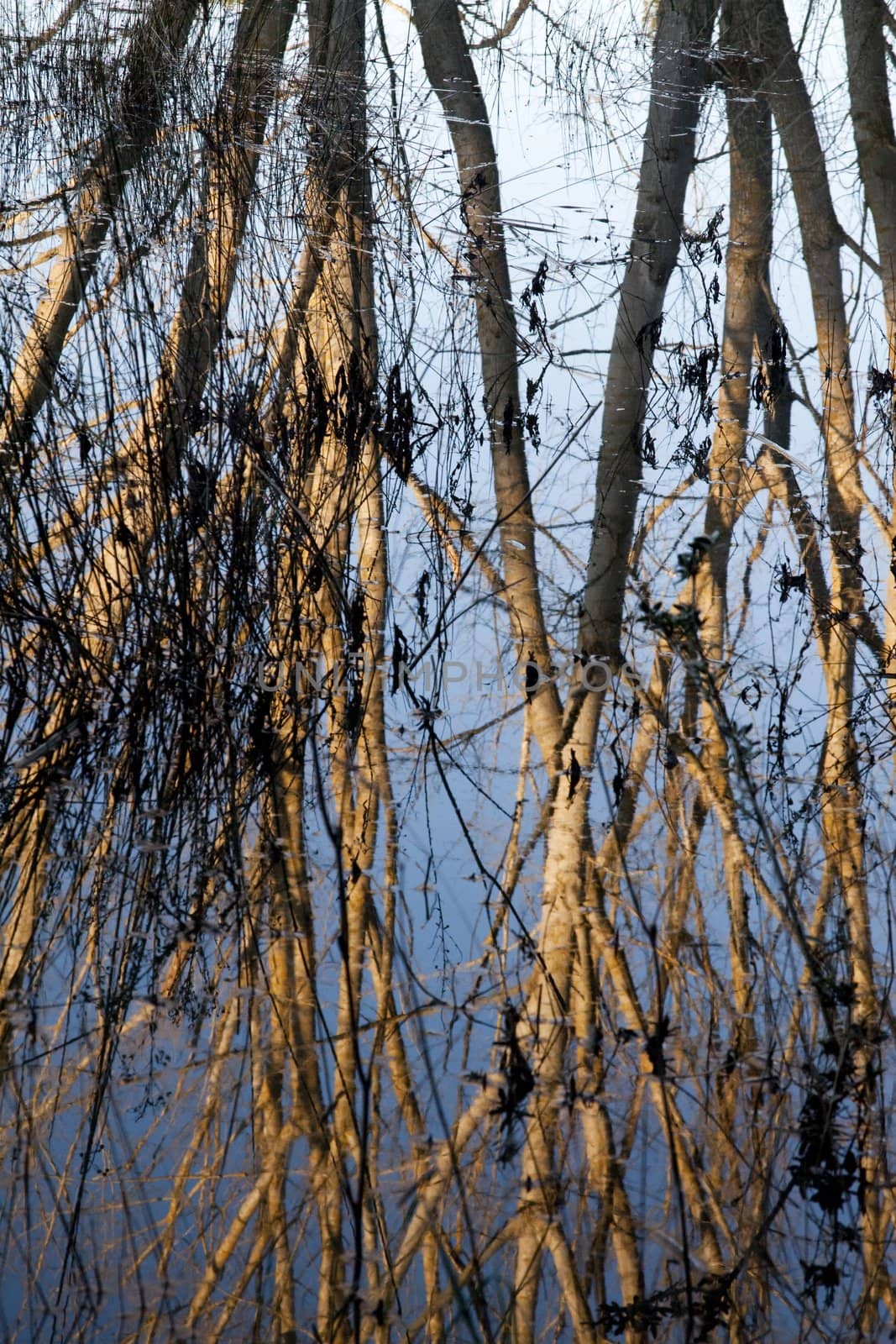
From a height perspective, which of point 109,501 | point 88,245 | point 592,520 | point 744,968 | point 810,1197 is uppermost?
point 88,245

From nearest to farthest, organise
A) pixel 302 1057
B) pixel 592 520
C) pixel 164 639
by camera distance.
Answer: pixel 302 1057 → pixel 164 639 → pixel 592 520

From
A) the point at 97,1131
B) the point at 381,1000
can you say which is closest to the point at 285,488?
the point at 381,1000

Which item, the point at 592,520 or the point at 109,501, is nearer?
the point at 109,501

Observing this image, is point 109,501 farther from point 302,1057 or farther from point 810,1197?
point 810,1197

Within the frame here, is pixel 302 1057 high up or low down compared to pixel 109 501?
down

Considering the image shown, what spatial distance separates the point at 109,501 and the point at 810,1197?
225 centimetres

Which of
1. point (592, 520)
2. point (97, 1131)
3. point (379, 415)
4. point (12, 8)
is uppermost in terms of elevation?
point (12, 8)

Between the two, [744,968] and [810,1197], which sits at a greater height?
[744,968]

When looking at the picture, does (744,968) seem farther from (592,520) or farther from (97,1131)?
(592,520)

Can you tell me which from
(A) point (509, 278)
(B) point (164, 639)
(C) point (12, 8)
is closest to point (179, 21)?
(C) point (12, 8)

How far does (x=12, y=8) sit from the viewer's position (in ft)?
21.7

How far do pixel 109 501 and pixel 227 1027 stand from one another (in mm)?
1587

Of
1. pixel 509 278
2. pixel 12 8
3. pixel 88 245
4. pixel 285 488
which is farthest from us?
pixel 12 8

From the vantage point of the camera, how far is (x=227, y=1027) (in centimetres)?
193
